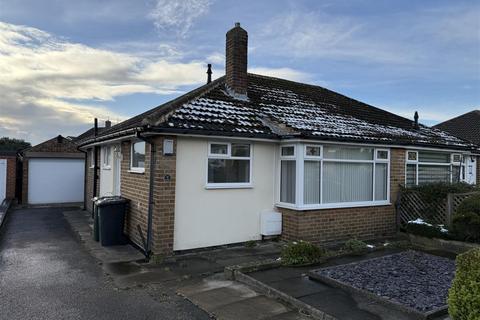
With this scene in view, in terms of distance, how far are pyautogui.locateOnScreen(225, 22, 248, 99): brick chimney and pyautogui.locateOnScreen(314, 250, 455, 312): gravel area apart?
587 cm

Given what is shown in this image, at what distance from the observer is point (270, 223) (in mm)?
9359

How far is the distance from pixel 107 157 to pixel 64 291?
7.52 metres

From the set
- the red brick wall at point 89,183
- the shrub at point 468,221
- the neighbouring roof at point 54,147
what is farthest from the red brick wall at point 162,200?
the neighbouring roof at point 54,147

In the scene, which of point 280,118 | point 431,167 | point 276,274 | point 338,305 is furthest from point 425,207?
point 338,305

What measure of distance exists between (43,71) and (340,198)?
33.9 feet

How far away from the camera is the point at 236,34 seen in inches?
431

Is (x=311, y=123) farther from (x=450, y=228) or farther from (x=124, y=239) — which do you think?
(x=124, y=239)

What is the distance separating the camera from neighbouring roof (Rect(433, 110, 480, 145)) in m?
27.0

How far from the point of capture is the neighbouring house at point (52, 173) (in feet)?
59.1

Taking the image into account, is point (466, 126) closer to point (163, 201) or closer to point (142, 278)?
point (163, 201)

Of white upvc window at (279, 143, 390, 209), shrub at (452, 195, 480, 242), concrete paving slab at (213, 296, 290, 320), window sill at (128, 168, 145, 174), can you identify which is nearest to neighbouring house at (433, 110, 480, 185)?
white upvc window at (279, 143, 390, 209)

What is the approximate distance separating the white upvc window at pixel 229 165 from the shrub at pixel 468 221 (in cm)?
497

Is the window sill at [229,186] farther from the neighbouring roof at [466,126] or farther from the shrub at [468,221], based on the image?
the neighbouring roof at [466,126]

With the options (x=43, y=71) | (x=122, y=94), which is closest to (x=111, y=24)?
(x=43, y=71)
